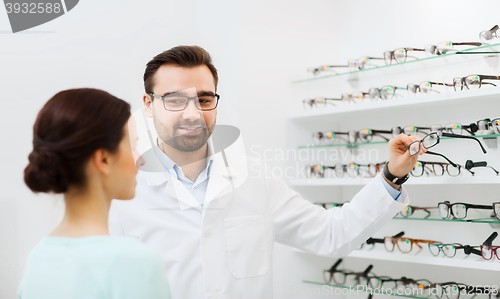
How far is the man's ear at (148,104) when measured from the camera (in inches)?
51.0

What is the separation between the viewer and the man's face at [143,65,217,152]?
124cm

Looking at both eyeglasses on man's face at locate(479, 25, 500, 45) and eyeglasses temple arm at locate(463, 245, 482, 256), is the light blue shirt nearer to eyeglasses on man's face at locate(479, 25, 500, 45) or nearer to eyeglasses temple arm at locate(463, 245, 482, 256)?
eyeglasses temple arm at locate(463, 245, 482, 256)

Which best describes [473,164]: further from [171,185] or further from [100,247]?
[100,247]

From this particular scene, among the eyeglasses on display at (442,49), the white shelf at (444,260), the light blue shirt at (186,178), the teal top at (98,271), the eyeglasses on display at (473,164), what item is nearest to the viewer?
the teal top at (98,271)

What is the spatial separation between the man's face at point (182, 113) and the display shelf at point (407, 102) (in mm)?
819

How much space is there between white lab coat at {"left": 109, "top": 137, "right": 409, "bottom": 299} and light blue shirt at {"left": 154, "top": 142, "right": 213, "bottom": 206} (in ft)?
0.05

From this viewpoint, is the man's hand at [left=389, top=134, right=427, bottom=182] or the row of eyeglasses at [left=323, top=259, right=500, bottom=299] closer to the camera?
the man's hand at [left=389, top=134, right=427, bottom=182]

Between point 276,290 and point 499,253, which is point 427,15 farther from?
point 276,290

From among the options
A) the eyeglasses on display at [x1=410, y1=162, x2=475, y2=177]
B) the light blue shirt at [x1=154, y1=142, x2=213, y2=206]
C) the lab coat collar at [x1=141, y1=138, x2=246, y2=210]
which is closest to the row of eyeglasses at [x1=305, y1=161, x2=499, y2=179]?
the eyeglasses on display at [x1=410, y1=162, x2=475, y2=177]

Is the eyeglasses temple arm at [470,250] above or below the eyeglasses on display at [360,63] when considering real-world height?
below

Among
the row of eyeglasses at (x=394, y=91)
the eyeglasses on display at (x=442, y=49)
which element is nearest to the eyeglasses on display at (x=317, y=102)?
the row of eyeglasses at (x=394, y=91)

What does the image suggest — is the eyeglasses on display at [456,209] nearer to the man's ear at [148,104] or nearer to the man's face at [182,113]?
the man's face at [182,113]

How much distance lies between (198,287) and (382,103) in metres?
1.07

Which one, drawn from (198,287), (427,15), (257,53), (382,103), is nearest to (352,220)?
(198,287)
